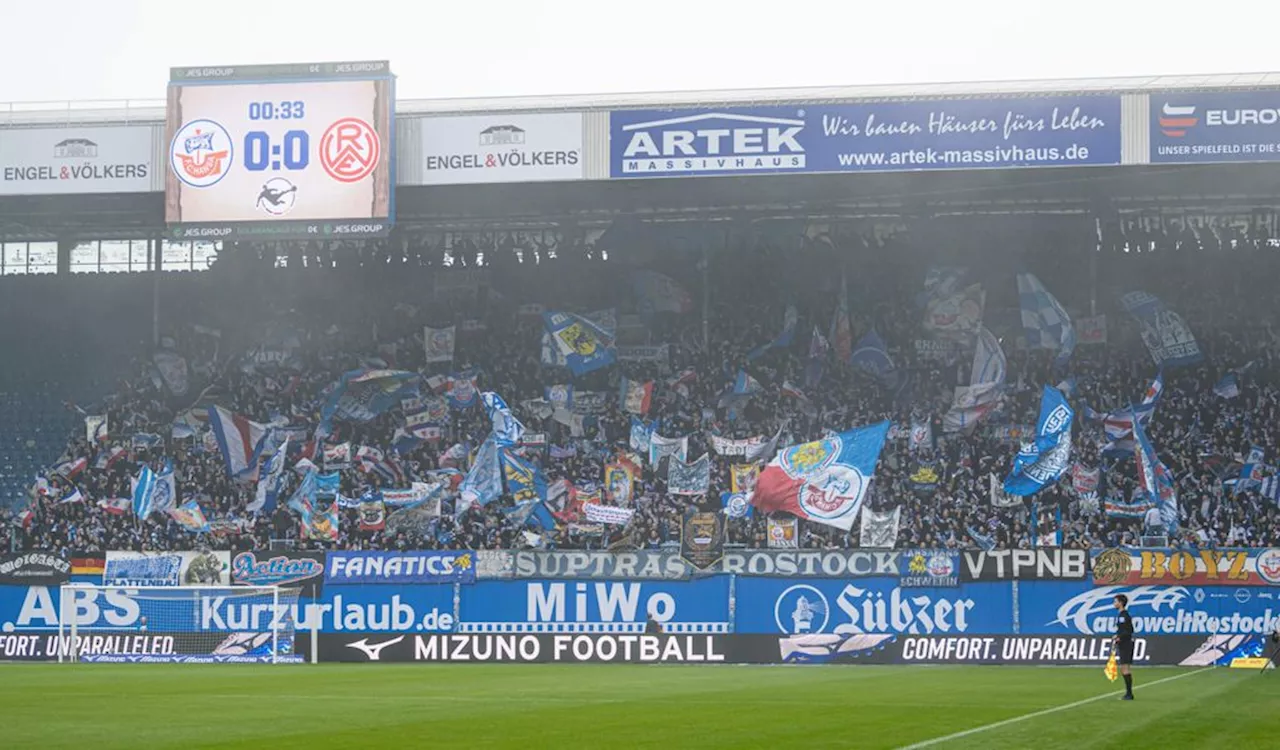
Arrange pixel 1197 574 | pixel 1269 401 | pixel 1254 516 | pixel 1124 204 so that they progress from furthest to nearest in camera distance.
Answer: pixel 1124 204
pixel 1269 401
pixel 1254 516
pixel 1197 574

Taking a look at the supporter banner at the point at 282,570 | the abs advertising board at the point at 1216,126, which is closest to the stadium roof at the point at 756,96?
the abs advertising board at the point at 1216,126

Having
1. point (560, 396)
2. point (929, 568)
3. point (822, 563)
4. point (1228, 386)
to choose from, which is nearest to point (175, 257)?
point (560, 396)

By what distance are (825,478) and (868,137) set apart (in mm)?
7894

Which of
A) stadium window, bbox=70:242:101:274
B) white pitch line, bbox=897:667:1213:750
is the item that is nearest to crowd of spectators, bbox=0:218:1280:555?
stadium window, bbox=70:242:101:274

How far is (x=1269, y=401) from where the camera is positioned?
42.8 m

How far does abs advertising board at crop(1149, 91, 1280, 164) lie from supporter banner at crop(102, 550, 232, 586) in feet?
74.9

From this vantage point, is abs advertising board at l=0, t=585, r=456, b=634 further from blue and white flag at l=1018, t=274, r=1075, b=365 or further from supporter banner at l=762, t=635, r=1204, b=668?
blue and white flag at l=1018, t=274, r=1075, b=365

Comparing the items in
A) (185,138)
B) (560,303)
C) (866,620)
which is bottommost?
(866,620)

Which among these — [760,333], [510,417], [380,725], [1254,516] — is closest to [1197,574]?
[1254,516]

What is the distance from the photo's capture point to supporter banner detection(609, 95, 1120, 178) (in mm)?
39344

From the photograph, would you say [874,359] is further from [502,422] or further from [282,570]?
[282,570]

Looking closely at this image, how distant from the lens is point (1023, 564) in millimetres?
37812

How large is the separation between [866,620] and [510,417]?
1092cm

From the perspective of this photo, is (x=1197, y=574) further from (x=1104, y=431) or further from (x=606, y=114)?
(x=606, y=114)
